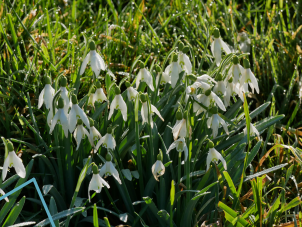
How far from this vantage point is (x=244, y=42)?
9.91 ft

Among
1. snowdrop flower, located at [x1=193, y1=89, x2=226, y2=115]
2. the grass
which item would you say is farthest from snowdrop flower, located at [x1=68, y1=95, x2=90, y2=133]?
snowdrop flower, located at [x1=193, y1=89, x2=226, y2=115]

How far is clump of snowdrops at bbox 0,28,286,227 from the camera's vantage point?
1438 millimetres

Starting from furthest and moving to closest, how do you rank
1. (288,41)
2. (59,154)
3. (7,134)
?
1. (288,41)
2. (7,134)
3. (59,154)

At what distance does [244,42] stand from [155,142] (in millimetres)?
1630

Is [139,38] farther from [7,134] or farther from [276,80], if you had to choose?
[7,134]

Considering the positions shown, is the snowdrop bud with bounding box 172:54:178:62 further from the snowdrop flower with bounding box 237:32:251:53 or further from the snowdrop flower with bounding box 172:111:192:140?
the snowdrop flower with bounding box 237:32:251:53

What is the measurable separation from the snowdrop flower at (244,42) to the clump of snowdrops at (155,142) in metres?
1.17

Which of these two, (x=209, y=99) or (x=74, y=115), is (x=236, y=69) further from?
(x=74, y=115)

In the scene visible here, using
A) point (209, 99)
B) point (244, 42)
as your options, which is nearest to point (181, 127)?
point (209, 99)

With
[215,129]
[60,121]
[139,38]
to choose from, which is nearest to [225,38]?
[139,38]

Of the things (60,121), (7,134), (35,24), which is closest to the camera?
(60,121)

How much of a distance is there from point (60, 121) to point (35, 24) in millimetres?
1626

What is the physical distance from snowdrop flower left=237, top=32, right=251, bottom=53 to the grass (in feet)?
0.15

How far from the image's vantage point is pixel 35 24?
2787 millimetres
